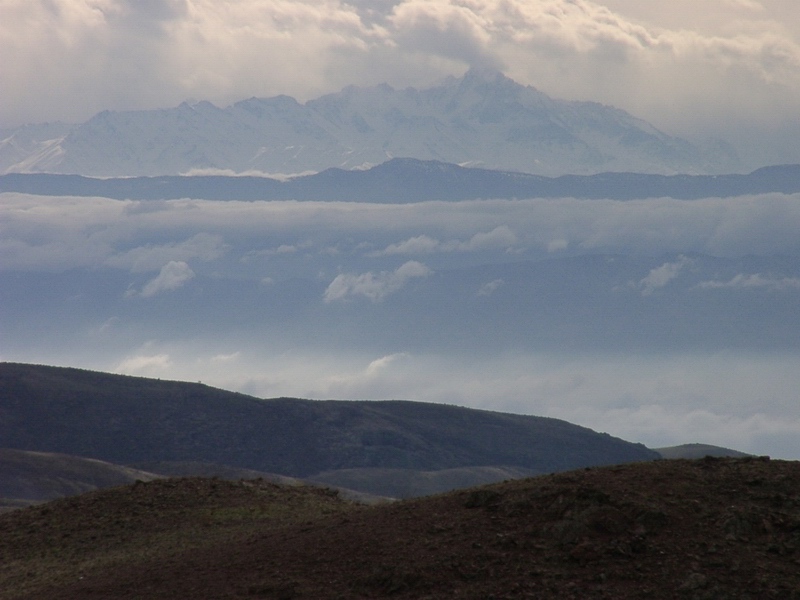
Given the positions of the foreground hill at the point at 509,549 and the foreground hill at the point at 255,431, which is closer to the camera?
the foreground hill at the point at 509,549

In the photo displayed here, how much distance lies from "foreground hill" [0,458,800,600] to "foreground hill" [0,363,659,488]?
358 feet

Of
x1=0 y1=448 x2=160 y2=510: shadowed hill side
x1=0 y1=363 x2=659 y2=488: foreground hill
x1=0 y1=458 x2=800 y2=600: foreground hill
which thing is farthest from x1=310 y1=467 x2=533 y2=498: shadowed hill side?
x1=0 y1=458 x2=800 y2=600: foreground hill

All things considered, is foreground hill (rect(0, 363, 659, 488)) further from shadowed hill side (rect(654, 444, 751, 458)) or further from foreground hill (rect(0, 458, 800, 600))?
foreground hill (rect(0, 458, 800, 600))

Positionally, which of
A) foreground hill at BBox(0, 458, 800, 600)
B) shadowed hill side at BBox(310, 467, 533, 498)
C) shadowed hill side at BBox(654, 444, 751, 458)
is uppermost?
shadowed hill side at BBox(654, 444, 751, 458)

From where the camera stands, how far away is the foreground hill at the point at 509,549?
57.5ft

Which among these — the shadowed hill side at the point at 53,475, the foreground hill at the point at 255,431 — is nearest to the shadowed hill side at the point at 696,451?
the foreground hill at the point at 255,431

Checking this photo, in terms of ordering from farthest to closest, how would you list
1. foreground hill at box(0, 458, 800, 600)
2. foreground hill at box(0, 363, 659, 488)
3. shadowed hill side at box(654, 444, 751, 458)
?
foreground hill at box(0, 363, 659, 488), shadowed hill side at box(654, 444, 751, 458), foreground hill at box(0, 458, 800, 600)

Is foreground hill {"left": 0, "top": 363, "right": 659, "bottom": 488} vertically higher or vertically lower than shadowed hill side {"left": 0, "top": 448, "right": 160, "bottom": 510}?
higher

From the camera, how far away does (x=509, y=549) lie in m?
18.8

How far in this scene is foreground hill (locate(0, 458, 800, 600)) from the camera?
1752cm

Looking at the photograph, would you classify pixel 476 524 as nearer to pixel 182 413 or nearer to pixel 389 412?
pixel 182 413

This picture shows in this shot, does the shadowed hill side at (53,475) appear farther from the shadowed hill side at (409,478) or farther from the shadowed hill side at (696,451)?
the shadowed hill side at (696,451)

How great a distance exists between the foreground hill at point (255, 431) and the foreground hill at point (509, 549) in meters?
109

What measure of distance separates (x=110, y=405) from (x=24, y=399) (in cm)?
1043
